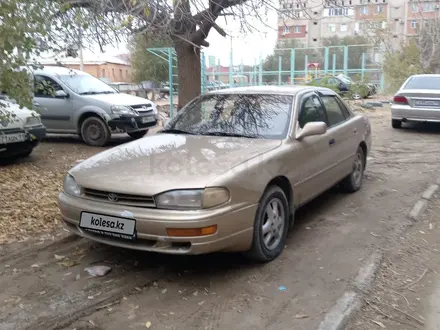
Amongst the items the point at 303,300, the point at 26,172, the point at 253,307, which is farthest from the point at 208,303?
the point at 26,172

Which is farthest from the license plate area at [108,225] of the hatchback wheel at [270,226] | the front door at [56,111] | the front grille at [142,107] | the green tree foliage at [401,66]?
the green tree foliage at [401,66]

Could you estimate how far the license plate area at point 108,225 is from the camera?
11.3 feet

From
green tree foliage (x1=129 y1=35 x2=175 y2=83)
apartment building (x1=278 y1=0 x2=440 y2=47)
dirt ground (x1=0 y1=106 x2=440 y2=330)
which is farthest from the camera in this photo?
green tree foliage (x1=129 y1=35 x2=175 y2=83)

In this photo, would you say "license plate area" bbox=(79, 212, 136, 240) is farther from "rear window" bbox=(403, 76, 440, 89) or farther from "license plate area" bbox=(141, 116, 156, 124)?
"rear window" bbox=(403, 76, 440, 89)

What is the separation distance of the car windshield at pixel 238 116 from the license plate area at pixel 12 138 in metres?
3.50

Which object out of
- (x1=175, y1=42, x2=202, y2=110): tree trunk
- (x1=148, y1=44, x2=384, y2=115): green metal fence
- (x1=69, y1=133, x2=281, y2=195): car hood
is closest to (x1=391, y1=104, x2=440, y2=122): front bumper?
(x1=175, y1=42, x2=202, y2=110): tree trunk

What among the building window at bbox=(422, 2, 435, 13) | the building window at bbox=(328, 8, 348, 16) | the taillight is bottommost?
the taillight

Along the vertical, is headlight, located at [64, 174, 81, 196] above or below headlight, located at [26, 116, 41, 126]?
below

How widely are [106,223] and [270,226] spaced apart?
4.46 ft

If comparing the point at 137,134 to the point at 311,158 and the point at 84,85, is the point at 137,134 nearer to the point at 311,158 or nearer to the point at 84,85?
the point at 84,85

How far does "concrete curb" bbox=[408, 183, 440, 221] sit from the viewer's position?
529 cm

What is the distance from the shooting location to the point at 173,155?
158 inches

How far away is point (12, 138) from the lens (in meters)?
7.35

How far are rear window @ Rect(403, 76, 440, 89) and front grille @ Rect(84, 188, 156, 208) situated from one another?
33.2ft
